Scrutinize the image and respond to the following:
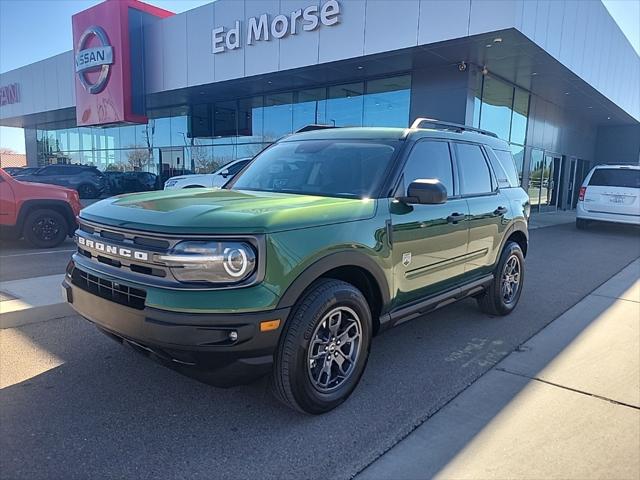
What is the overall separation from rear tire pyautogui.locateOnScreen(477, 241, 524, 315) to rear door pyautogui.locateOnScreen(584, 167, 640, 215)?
32.4 ft

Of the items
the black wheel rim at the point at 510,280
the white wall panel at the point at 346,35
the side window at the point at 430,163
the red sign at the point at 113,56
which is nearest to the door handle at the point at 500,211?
the black wheel rim at the point at 510,280

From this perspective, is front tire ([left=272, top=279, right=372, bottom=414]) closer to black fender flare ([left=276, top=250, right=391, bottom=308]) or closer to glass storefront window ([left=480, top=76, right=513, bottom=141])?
black fender flare ([left=276, top=250, right=391, bottom=308])

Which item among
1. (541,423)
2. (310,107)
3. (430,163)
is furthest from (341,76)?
(541,423)

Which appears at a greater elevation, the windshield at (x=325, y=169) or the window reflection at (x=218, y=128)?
the window reflection at (x=218, y=128)

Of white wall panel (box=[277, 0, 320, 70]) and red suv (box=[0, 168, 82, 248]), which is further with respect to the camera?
white wall panel (box=[277, 0, 320, 70])

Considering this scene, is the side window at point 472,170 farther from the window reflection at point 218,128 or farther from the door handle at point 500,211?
the window reflection at point 218,128

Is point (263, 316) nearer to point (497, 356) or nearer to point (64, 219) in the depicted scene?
point (497, 356)

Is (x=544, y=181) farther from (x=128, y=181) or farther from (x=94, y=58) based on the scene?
(x=94, y=58)

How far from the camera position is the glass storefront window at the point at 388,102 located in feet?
49.6

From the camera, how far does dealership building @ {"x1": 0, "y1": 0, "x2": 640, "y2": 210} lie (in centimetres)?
1225

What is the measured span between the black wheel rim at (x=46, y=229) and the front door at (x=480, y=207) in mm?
7911

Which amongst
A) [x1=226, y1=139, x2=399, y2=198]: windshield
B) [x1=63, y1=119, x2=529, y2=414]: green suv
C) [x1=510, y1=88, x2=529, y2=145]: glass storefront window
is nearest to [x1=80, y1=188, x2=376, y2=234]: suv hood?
[x1=63, y1=119, x2=529, y2=414]: green suv

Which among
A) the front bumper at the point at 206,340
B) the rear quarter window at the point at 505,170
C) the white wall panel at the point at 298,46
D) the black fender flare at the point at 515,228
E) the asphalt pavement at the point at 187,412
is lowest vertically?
the asphalt pavement at the point at 187,412

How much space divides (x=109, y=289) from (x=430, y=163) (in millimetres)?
2730
